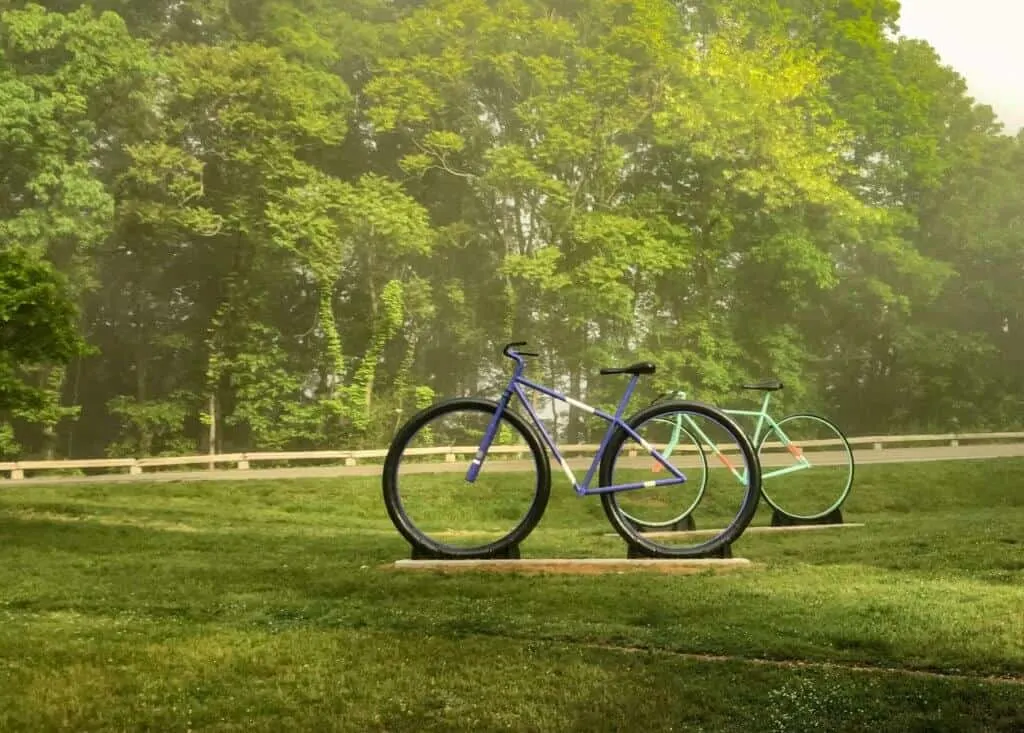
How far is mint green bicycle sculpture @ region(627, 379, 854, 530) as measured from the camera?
5160 mm

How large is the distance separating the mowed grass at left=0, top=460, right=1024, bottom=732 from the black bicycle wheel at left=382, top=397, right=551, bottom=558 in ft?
1.08

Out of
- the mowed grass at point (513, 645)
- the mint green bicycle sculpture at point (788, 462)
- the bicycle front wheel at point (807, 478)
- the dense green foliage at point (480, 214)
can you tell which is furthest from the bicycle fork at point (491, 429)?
the dense green foliage at point (480, 214)

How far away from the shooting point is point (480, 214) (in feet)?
58.7

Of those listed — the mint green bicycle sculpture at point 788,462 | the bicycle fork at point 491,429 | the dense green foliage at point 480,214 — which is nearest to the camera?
the bicycle fork at point 491,429

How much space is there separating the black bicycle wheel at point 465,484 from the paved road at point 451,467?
255 mm

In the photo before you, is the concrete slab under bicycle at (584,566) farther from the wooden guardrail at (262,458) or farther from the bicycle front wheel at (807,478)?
the wooden guardrail at (262,458)

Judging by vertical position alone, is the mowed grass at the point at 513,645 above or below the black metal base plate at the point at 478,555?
below

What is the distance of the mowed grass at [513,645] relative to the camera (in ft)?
7.59

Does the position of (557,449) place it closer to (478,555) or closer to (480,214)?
(478,555)

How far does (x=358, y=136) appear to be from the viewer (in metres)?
17.8

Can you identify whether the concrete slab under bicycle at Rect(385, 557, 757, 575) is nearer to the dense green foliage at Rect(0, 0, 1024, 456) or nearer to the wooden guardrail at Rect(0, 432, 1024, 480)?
the wooden guardrail at Rect(0, 432, 1024, 480)

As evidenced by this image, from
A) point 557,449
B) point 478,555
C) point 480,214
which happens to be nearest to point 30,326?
point 478,555

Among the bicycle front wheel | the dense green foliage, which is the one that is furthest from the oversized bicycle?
the dense green foliage

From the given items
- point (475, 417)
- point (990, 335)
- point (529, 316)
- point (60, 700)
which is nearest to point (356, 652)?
point (60, 700)
